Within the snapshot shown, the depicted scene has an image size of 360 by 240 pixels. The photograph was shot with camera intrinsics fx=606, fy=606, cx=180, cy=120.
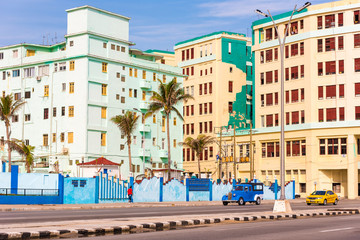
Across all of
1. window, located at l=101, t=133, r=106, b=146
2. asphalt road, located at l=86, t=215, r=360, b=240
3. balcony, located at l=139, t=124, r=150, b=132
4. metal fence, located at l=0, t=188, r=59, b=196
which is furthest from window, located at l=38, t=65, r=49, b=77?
asphalt road, located at l=86, t=215, r=360, b=240

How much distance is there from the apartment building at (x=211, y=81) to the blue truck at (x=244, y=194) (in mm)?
46772

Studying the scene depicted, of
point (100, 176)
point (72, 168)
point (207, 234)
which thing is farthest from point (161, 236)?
point (72, 168)

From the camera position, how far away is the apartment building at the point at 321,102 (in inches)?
3100

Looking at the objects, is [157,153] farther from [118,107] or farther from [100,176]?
[100,176]

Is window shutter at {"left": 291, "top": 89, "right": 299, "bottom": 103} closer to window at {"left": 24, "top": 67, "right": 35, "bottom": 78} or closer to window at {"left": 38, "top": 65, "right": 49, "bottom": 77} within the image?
window at {"left": 38, "top": 65, "right": 49, "bottom": 77}

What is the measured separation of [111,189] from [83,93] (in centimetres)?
3004

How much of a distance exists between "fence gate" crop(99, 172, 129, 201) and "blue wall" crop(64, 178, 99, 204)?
0.79m

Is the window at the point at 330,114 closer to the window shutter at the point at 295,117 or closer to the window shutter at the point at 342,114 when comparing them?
the window shutter at the point at 342,114

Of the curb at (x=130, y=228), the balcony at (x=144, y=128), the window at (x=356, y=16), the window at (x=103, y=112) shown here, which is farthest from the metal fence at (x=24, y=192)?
the window at (x=356, y=16)

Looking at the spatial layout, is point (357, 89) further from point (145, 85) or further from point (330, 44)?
point (145, 85)

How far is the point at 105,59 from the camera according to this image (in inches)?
3221

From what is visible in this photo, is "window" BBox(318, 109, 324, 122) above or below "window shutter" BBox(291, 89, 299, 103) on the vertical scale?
below

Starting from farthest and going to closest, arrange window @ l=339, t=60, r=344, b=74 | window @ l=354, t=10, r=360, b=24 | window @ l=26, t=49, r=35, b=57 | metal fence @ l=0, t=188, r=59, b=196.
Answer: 1. window @ l=26, t=49, r=35, b=57
2. window @ l=339, t=60, r=344, b=74
3. window @ l=354, t=10, r=360, b=24
4. metal fence @ l=0, t=188, r=59, b=196

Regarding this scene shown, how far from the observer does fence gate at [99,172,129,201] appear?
165 feet
